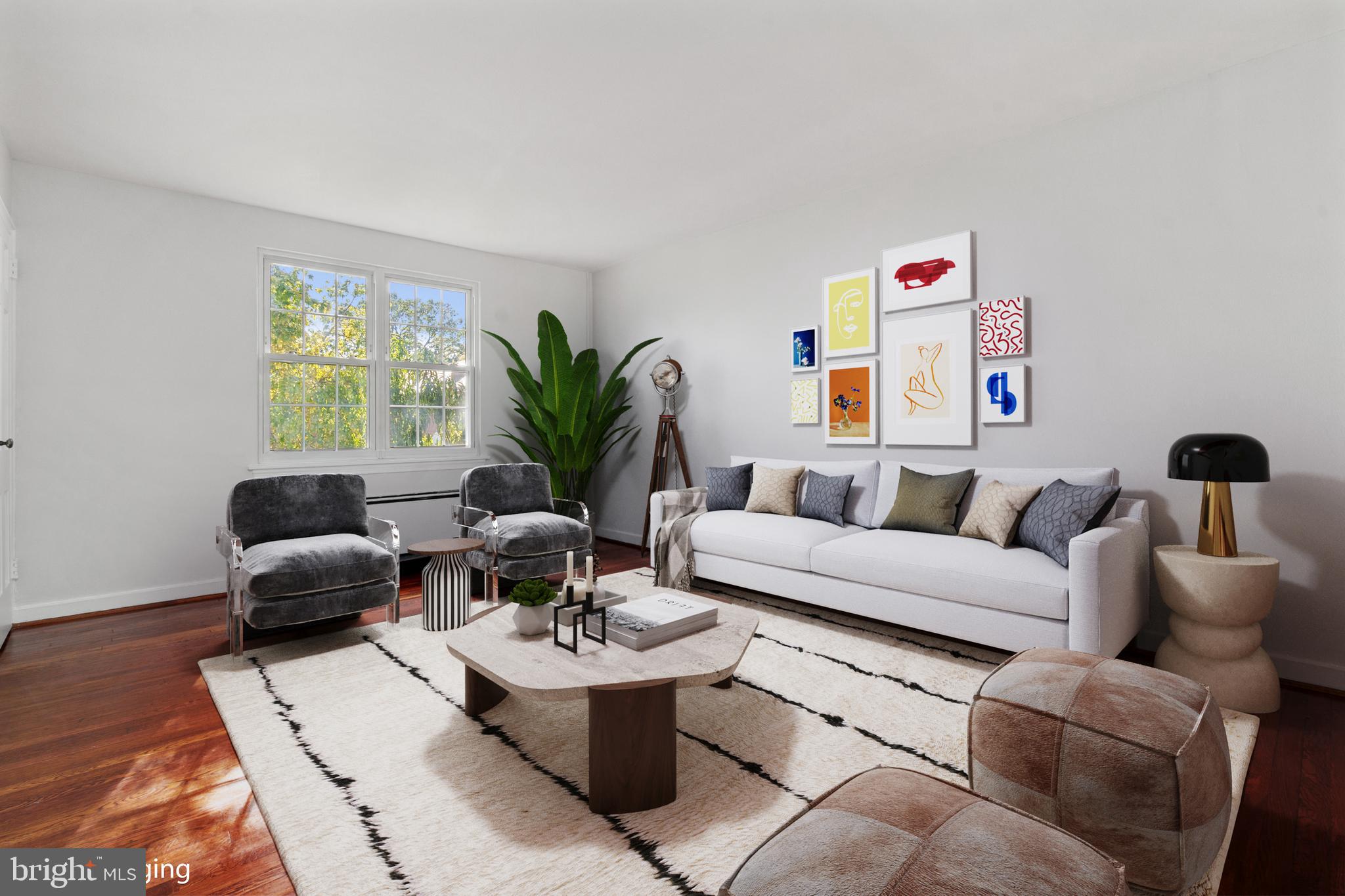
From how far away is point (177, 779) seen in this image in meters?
2.04

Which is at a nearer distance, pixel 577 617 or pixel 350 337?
pixel 577 617

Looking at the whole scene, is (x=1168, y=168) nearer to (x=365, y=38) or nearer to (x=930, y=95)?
(x=930, y=95)

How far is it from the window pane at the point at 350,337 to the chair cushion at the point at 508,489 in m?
1.48

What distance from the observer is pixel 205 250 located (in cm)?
436

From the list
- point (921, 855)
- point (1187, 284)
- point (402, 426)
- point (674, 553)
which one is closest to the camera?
point (921, 855)

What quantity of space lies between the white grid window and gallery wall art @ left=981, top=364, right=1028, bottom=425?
4.14 metres

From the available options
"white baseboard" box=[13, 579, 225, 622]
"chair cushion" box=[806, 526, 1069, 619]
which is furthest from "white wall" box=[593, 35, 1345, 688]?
"white baseboard" box=[13, 579, 225, 622]

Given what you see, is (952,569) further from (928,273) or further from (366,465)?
(366,465)

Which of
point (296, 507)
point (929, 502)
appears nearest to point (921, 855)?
point (929, 502)

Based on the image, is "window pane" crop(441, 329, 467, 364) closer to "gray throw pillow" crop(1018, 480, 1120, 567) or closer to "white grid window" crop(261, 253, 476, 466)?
"white grid window" crop(261, 253, 476, 466)

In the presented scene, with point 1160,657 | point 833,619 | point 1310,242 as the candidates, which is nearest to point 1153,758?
point 1160,657

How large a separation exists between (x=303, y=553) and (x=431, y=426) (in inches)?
96.3

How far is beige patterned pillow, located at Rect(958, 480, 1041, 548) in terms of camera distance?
3.14 m

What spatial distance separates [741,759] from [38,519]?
4.36m
